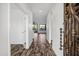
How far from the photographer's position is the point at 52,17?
12.5ft

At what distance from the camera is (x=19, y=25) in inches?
142

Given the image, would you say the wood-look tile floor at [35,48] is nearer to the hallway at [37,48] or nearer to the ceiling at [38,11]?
the hallway at [37,48]

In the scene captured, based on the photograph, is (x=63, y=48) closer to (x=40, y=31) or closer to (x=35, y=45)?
(x=40, y=31)

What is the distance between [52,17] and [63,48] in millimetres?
1230

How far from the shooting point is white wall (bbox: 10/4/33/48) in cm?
338

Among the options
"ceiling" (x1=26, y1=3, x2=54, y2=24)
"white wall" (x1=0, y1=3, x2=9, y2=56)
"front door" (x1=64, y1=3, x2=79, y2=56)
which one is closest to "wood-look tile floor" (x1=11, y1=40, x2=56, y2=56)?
"ceiling" (x1=26, y1=3, x2=54, y2=24)

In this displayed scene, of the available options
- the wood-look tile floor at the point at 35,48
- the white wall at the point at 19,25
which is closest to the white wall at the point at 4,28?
the white wall at the point at 19,25

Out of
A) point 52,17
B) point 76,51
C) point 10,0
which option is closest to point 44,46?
point 52,17

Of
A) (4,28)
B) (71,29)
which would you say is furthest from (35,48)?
(4,28)

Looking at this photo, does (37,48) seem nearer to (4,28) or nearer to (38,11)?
(38,11)

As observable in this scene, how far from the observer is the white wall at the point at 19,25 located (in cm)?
338

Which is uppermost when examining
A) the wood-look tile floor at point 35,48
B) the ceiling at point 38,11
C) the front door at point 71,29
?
the ceiling at point 38,11

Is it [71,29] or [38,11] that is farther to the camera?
[38,11]

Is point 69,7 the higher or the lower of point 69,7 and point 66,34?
the higher
